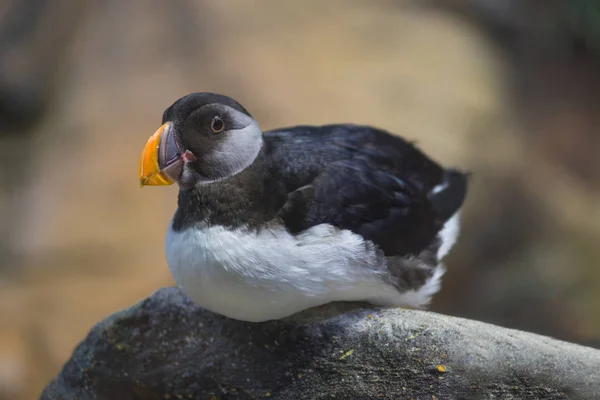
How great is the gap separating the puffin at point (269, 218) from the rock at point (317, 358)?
123 millimetres

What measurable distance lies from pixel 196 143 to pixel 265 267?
34 cm

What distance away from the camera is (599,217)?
13.6 ft

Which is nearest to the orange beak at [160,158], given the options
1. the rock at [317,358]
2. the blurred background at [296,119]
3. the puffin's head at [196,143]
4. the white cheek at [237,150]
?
the puffin's head at [196,143]

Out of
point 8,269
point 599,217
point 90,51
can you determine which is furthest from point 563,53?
point 8,269

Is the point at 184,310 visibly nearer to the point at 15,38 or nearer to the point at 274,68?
the point at 274,68

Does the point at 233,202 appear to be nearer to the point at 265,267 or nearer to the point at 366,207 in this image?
the point at 265,267

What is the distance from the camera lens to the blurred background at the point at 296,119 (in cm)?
339

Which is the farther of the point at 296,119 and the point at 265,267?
the point at 296,119

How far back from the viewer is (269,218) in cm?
158

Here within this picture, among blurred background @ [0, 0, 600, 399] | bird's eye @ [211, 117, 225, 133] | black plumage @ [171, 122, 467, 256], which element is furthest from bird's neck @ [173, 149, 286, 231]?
blurred background @ [0, 0, 600, 399]

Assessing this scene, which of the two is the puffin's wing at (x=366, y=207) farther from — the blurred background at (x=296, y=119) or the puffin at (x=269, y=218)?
the blurred background at (x=296, y=119)

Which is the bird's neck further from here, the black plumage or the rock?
the rock

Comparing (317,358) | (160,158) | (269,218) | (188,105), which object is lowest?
(317,358)

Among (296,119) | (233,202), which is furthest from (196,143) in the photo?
(296,119)
